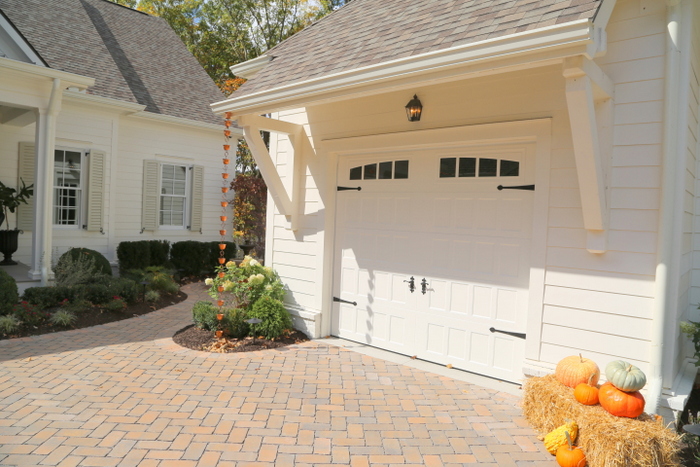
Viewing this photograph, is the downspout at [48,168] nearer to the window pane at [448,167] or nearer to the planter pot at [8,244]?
the planter pot at [8,244]

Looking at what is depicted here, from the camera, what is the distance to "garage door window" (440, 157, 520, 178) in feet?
16.4

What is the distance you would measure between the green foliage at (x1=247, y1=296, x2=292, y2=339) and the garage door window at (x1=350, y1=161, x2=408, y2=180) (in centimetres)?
198

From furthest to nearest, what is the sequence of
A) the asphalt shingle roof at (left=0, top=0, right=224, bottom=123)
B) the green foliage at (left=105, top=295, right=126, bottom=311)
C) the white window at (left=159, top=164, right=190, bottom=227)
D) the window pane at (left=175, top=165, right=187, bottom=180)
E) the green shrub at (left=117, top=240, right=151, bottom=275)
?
the window pane at (left=175, top=165, right=187, bottom=180) → the white window at (left=159, top=164, right=190, bottom=227) → the asphalt shingle roof at (left=0, top=0, right=224, bottom=123) → the green shrub at (left=117, top=240, right=151, bottom=275) → the green foliage at (left=105, top=295, right=126, bottom=311)

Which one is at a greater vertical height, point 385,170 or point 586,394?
point 385,170

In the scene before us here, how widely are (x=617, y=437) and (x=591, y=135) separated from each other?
2199mm

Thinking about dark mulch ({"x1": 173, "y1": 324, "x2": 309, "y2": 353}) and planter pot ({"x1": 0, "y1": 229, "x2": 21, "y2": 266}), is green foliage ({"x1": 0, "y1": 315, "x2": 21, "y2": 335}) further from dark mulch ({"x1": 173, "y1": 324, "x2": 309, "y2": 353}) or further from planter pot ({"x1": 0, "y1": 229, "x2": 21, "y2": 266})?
planter pot ({"x1": 0, "y1": 229, "x2": 21, "y2": 266})

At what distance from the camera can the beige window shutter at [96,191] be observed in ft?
34.8

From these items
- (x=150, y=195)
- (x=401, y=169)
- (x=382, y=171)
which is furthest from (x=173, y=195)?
(x=401, y=169)

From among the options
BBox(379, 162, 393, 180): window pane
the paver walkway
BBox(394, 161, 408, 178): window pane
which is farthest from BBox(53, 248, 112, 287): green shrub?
BBox(394, 161, 408, 178): window pane

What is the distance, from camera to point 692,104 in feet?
14.6

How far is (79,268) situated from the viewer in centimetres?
855

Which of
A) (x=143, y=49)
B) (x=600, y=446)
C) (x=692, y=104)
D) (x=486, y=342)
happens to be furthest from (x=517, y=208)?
(x=143, y=49)

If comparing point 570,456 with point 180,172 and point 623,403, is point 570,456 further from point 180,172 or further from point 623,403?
point 180,172

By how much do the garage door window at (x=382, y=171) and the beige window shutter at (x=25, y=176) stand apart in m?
7.24
